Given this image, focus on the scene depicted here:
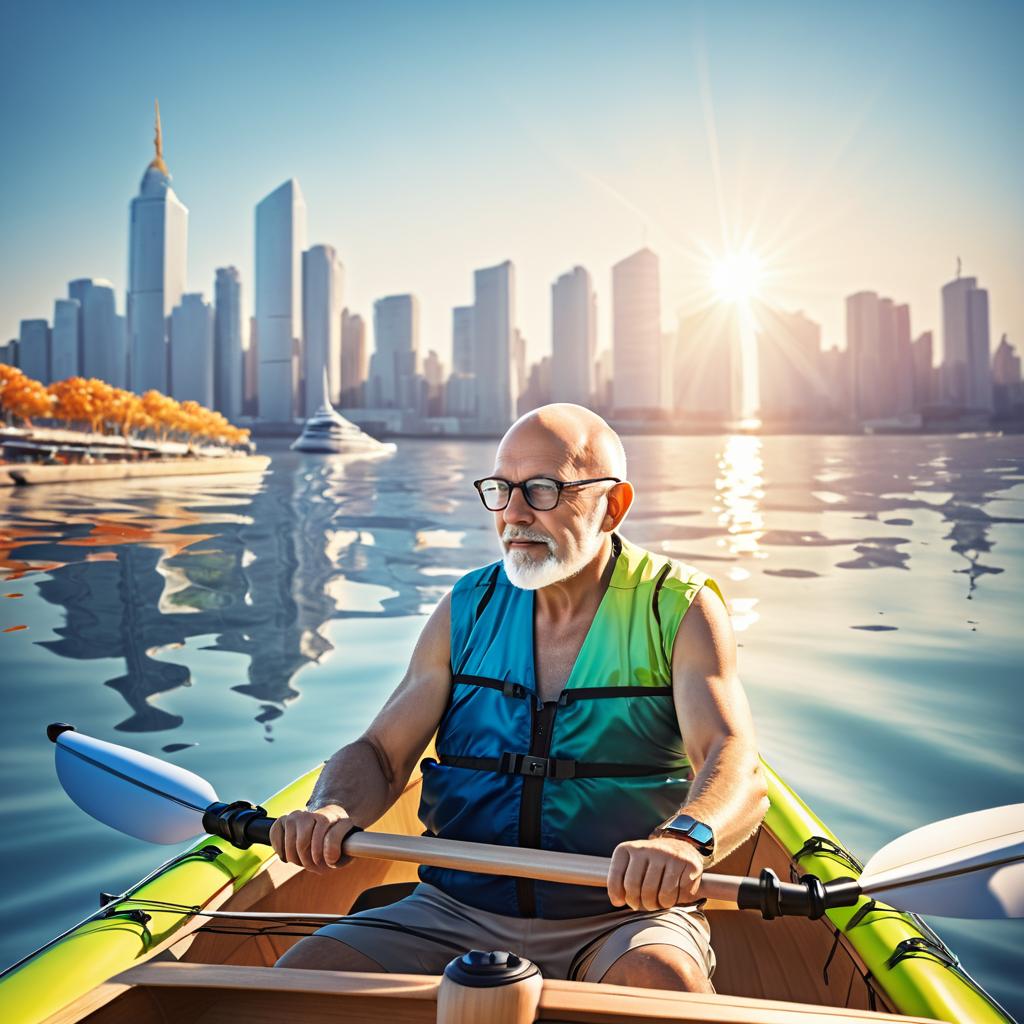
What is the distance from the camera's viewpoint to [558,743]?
7.03ft

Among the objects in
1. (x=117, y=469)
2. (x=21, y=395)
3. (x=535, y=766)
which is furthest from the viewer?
(x=21, y=395)

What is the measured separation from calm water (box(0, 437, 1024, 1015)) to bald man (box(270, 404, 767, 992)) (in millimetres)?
1867

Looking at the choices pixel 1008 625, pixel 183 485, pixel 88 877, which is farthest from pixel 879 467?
pixel 88 877

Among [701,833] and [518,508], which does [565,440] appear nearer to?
[518,508]

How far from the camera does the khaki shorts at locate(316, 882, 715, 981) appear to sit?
6.34 ft

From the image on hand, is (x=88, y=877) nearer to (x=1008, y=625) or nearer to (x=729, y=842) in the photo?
(x=729, y=842)

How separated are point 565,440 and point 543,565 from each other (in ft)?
0.97

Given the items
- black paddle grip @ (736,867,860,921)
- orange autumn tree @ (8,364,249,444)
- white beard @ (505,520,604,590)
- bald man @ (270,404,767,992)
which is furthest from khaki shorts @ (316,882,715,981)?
orange autumn tree @ (8,364,249,444)

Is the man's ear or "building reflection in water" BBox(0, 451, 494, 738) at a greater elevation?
the man's ear

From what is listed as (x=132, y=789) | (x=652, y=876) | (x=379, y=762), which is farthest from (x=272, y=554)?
(x=652, y=876)

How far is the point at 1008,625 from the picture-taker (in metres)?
8.86

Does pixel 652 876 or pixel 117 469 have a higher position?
pixel 117 469

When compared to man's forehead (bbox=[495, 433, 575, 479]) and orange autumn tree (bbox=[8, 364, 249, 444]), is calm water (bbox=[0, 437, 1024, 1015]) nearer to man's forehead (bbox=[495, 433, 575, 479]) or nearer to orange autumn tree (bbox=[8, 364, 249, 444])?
man's forehead (bbox=[495, 433, 575, 479])

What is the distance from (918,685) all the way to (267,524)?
1648 cm
